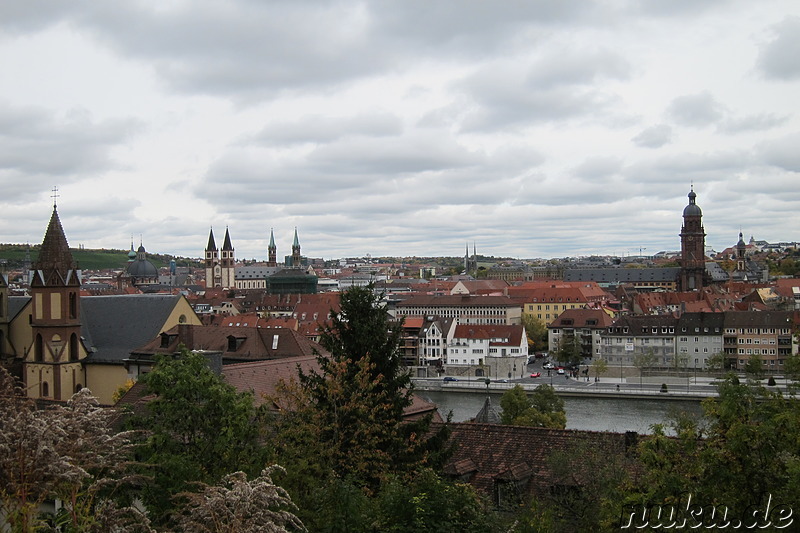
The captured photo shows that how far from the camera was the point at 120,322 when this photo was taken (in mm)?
38156

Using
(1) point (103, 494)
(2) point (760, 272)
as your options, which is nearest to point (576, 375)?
(1) point (103, 494)

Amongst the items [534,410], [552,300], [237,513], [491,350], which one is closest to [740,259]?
[552,300]

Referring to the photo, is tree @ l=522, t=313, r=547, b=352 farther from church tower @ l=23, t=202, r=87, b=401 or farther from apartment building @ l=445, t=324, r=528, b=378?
church tower @ l=23, t=202, r=87, b=401

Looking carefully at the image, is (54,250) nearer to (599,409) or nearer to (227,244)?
(599,409)

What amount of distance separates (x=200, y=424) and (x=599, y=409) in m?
42.4

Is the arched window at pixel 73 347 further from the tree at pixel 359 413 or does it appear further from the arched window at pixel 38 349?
the tree at pixel 359 413

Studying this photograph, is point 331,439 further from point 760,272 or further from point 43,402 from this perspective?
point 760,272

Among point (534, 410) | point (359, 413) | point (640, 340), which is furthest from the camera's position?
point (640, 340)

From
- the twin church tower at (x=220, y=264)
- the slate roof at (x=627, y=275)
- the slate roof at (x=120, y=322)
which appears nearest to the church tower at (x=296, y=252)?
the twin church tower at (x=220, y=264)

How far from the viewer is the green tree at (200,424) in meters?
11.1

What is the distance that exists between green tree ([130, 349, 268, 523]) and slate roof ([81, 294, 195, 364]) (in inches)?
993

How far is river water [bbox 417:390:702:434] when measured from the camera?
43.8 metres

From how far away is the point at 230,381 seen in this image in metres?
22.1

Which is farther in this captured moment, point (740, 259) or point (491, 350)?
point (740, 259)
